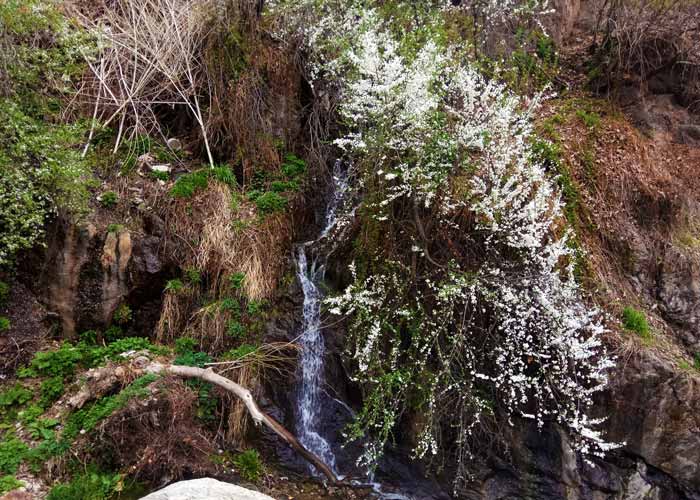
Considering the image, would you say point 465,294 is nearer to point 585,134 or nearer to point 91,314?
point 585,134

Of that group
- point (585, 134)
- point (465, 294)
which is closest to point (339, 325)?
point (465, 294)

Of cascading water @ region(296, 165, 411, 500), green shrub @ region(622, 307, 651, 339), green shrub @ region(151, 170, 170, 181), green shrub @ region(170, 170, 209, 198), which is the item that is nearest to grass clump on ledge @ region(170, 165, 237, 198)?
green shrub @ region(170, 170, 209, 198)

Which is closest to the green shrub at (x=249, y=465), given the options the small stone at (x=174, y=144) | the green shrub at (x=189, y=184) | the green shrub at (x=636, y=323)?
the green shrub at (x=189, y=184)

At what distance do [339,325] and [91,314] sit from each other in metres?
2.61

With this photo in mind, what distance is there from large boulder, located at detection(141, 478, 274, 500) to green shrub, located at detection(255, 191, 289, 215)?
3.12 m

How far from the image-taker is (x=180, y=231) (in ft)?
16.9

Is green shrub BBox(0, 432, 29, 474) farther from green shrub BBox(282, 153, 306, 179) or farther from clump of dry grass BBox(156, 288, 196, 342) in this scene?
green shrub BBox(282, 153, 306, 179)

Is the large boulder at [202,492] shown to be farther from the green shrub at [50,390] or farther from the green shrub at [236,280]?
the green shrub at [236,280]

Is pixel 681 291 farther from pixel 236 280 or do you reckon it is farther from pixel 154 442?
pixel 154 442

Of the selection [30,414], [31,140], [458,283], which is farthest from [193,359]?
[458,283]

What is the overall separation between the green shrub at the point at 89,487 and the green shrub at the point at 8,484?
0.80 ft

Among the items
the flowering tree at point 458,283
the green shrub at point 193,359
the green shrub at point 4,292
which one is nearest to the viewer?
the flowering tree at point 458,283

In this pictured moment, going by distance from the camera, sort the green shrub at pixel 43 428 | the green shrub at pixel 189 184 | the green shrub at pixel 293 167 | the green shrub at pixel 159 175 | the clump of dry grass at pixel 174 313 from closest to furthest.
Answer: the green shrub at pixel 43 428, the clump of dry grass at pixel 174 313, the green shrub at pixel 189 184, the green shrub at pixel 159 175, the green shrub at pixel 293 167

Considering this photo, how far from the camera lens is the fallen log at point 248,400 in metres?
4.05
